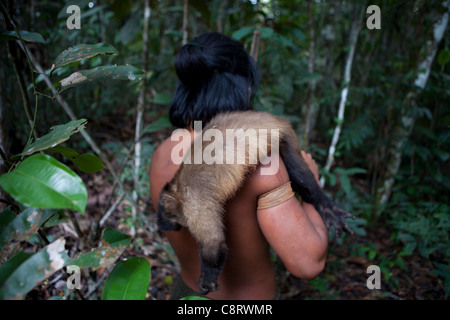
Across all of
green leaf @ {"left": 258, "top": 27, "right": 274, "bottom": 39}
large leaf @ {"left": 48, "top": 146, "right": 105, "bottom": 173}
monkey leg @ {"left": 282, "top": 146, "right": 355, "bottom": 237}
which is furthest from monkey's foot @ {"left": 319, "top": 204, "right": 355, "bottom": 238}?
green leaf @ {"left": 258, "top": 27, "right": 274, "bottom": 39}

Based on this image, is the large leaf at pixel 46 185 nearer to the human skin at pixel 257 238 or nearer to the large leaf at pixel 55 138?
the large leaf at pixel 55 138

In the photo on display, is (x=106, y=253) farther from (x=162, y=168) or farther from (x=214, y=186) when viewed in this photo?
(x=162, y=168)

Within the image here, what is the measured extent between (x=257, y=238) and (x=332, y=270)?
2.04 m

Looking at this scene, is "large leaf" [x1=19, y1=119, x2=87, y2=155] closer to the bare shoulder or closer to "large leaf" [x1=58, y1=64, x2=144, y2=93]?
"large leaf" [x1=58, y1=64, x2=144, y2=93]

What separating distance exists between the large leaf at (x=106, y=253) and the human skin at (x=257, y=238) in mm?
466

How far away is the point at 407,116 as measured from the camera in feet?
10.5

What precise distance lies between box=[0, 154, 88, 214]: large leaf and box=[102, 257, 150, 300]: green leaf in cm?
33

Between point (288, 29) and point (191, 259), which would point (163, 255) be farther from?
point (288, 29)

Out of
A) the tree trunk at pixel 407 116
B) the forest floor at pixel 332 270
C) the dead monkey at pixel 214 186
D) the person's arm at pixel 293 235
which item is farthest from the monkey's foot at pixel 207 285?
the tree trunk at pixel 407 116

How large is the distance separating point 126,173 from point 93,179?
60 cm

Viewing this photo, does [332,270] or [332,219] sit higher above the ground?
[332,219]

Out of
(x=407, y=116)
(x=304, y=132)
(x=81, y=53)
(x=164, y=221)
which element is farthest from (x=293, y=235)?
(x=407, y=116)

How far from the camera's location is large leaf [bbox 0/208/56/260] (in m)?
0.83

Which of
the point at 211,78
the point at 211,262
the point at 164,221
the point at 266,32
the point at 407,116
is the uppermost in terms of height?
the point at 266,32
